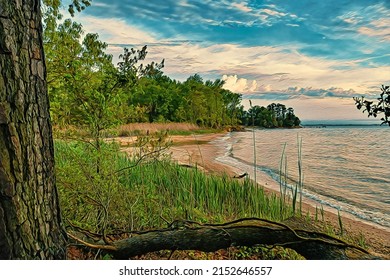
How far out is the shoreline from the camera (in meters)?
2.47

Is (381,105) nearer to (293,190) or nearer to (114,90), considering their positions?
(114,90)

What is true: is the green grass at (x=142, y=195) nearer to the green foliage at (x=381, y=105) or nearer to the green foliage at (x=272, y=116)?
the green foliage at (x=272, y=116)

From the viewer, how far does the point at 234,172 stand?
11.7ft

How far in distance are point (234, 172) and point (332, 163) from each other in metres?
2.63

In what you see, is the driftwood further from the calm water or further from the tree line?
the calm water

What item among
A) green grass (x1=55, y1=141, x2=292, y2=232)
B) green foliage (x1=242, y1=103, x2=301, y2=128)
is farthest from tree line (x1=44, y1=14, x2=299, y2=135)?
green grass (x1=55, y1=141, x2=292, y2=232)

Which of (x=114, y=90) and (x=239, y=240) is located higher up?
(x=114, y=90)

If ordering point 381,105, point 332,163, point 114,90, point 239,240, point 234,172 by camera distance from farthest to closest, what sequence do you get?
point 332,163 → point 234,172 → point 114,90 → point 239,240 → point 381,105

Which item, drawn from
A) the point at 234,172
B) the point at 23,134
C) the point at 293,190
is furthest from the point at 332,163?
the point at 23,134

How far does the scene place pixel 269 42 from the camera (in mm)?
2094

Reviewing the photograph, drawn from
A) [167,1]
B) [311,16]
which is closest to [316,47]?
[311,16]

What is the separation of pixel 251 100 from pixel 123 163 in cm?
105

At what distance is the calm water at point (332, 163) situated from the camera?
11.0 feet
